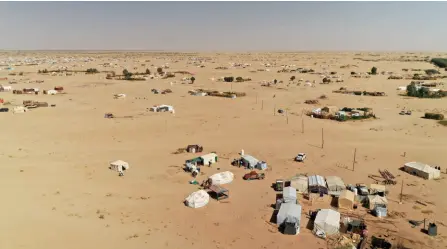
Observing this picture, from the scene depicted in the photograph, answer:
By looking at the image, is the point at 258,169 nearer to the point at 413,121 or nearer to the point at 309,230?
the point at 309,230

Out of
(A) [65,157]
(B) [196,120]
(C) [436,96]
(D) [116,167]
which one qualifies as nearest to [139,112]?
(B) [196,120]

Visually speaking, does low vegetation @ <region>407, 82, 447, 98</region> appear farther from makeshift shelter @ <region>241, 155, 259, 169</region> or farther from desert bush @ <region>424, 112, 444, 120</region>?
makeshift shelter @ <region>241, 155, 259, 169</region>

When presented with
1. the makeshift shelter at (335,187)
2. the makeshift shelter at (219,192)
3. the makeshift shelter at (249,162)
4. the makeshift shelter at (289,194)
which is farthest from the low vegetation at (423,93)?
the makeshift shelter at (219,192)

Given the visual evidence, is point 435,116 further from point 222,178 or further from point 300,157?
point 222,178

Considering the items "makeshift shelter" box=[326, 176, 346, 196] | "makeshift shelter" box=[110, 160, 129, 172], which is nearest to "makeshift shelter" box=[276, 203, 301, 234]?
"makeshift shelter" box=[326, 176, 346, 196]

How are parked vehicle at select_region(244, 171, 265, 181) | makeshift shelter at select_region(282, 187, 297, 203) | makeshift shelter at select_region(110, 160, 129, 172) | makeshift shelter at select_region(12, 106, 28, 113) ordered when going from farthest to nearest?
1. makeshift shelter at select_region(12, 106, 28, 113)
2. makeshift shelter at select_region(110, 160, 129, 172)
3. parked vehicle at select_region(244, 171, 265, 181)
4. makeshift shelter at select_region(282, 187, 297, 203)
